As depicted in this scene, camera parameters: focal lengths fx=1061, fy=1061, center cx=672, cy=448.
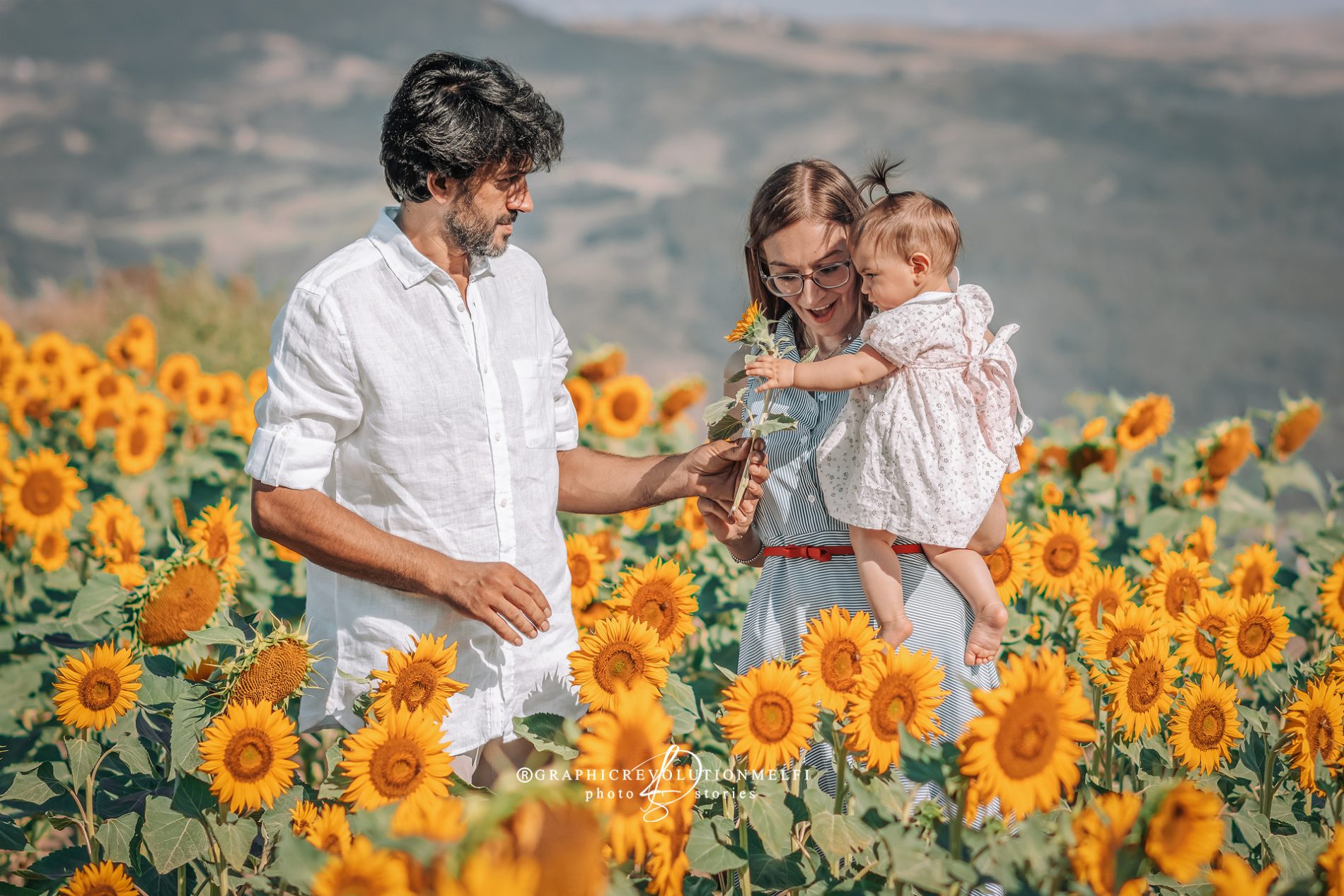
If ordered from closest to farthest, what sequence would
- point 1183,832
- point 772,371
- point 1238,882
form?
point 1238,882
point 1183,832
point 772,371

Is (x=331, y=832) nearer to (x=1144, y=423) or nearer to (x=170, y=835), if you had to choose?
(x=170, y=835)

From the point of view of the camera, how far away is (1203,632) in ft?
8.23

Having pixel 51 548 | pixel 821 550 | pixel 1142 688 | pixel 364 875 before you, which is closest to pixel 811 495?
pixel 821 550

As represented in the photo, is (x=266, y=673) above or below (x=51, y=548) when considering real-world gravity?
below

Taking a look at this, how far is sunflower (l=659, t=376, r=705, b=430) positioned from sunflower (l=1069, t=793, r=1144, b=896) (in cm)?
320

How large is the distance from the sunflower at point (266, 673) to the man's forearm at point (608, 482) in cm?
91

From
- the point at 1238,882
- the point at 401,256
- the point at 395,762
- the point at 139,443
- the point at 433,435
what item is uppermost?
the point at 139,443

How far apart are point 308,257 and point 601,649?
701 inches

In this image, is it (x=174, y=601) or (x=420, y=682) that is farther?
(x=174, y=601)

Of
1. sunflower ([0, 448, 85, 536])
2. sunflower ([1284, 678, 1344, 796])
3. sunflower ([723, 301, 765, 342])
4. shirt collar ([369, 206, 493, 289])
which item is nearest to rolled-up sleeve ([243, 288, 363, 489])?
shirt collar ([369, 206, 493, 289])

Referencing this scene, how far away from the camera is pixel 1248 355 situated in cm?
1186

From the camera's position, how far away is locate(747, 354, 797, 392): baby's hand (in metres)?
2.04

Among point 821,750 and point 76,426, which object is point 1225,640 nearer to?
point 821,750

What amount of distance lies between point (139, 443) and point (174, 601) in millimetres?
2418
